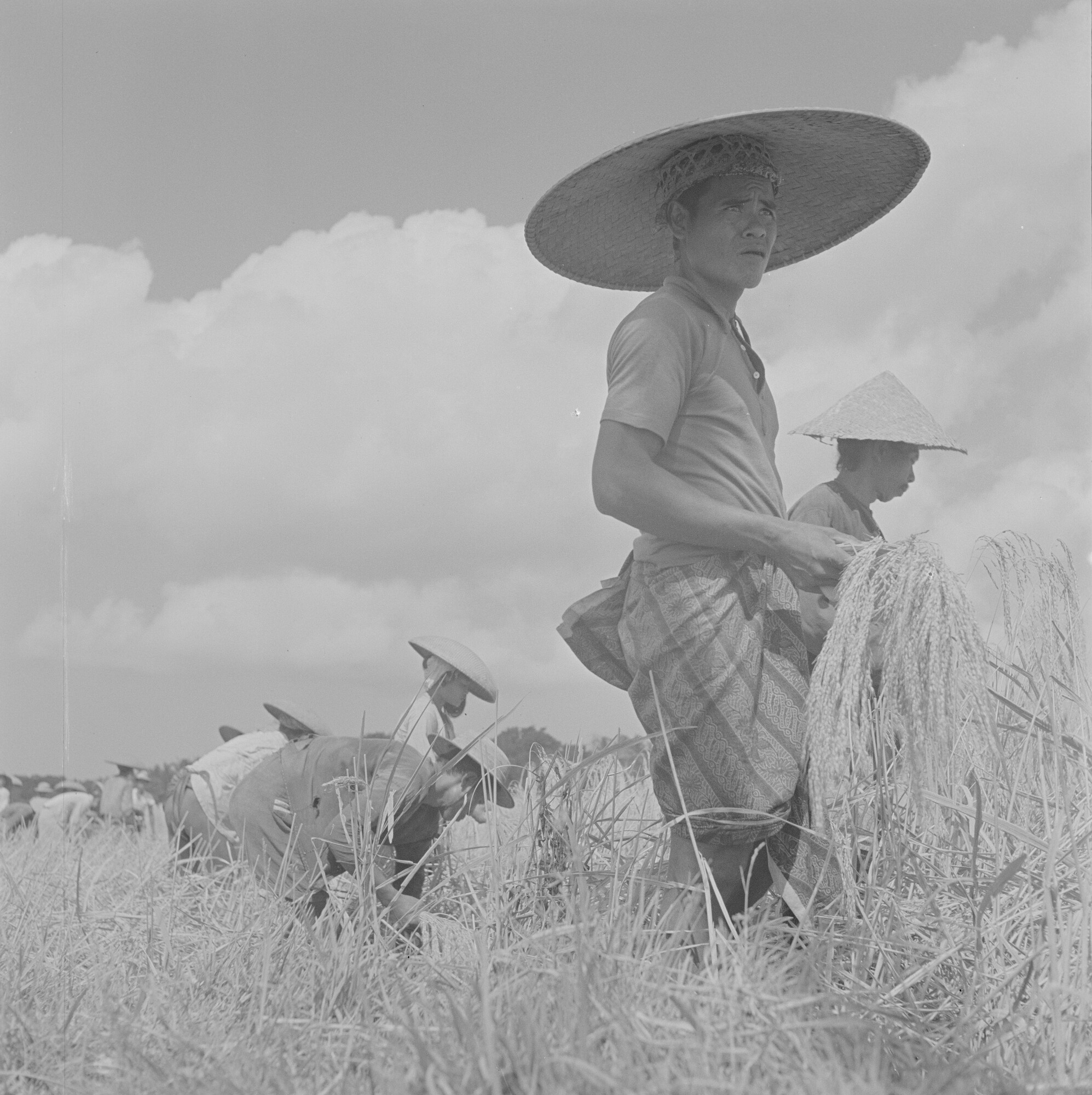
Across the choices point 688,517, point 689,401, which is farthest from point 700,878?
point 689,401

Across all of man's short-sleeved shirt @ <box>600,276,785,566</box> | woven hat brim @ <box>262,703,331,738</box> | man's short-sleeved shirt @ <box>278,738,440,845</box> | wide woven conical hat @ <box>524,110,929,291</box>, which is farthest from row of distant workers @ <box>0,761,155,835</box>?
man's short-sleeved shirt @ <box>600,276,785,566</box>

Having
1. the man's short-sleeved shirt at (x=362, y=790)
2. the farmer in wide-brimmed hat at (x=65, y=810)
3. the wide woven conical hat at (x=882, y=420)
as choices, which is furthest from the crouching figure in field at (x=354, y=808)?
the farmer in wide-brimmed hat at (x=65, y=810)

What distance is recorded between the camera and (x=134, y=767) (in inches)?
414

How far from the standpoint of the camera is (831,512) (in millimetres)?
3953

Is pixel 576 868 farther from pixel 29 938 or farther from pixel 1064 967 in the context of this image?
pixel 29 938

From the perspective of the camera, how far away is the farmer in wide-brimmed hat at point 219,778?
6.01 m

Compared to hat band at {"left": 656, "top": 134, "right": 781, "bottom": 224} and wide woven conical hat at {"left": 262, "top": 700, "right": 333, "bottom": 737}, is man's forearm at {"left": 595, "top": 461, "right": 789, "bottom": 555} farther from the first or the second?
wide woven conical hat at {"left": 262, "top": 700, "right": 333, "bottom": 737}

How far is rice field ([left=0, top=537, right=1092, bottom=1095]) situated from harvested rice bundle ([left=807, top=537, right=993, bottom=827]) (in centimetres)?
2

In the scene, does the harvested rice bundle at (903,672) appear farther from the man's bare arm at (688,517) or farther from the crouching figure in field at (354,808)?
the crouching figure in field at (354,808)

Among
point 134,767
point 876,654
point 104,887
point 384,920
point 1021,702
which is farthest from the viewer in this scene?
point 134,767

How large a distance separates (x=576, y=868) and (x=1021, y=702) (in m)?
1.63

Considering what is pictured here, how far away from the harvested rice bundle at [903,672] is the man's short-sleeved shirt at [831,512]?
57.8 inches

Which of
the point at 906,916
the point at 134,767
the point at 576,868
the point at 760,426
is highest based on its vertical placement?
the point at 760,426

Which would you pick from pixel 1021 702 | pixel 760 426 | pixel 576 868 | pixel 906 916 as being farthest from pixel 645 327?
pixel 1021 702
